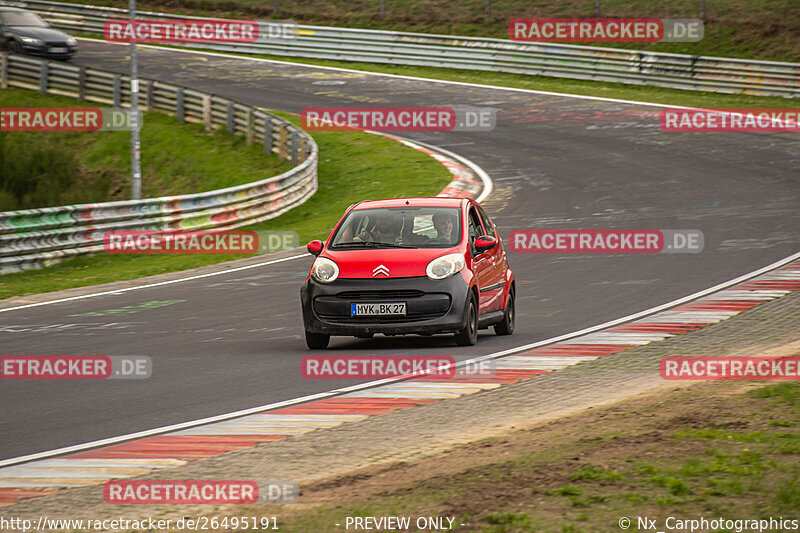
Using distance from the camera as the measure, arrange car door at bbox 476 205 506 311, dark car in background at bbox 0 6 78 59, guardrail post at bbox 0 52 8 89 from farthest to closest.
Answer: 1. dark car in background at bbox 0 6 78 59
2. guardrail post at bbox 0 52 8 89
3. car door at bbox 476 205 506 311

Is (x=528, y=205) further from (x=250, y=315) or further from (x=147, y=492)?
(x=147, y=492)

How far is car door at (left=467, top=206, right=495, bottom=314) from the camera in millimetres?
11352

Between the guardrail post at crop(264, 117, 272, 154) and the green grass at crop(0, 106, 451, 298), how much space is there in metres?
1.55

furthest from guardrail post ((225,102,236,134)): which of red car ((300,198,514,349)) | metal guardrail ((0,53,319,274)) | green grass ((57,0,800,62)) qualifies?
red car ((300,198,514,349))

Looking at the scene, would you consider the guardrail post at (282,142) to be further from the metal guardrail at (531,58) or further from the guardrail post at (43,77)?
the metal guardrail at (531,58)

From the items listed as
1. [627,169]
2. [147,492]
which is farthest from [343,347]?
[627,169]

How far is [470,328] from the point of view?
1109 centimetres

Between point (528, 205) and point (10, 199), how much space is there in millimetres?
13196

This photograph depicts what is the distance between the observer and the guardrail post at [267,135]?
31469mm

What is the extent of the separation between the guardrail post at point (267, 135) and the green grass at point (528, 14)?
15639mm

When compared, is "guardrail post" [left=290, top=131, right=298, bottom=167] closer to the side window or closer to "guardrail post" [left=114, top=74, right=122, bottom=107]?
"guardrail post" [left=114, top=74, right=122, bottom=107]

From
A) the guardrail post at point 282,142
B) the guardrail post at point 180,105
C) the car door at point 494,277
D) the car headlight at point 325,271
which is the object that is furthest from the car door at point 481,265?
the guardrail post at point 180,105

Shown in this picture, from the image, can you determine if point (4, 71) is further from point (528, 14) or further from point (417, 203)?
point (417, 203)

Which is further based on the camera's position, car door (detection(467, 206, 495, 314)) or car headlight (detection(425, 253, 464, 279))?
car door (detection(467, 206, 495, 314))
